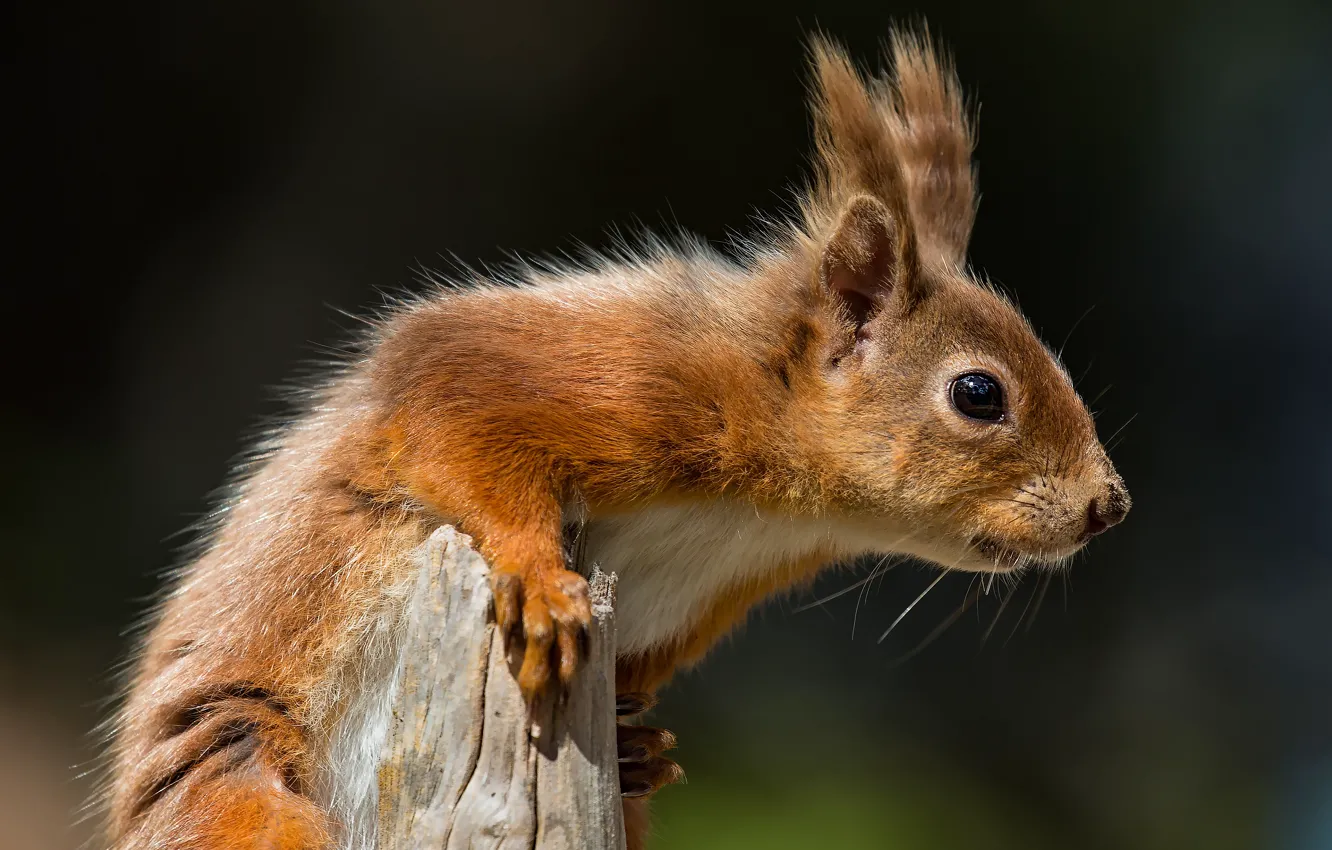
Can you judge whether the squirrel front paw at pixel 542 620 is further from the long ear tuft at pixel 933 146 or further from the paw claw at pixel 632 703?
the long ear tuft at pixel 933 146

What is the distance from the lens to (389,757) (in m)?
1.56

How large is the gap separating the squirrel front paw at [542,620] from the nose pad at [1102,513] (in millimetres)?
923

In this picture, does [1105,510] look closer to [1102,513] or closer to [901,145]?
[1102,513]

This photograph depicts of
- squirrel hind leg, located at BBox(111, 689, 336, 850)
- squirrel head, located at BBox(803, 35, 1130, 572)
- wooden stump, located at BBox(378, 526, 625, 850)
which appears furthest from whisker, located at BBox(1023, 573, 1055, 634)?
squirrel hind leg, located at BBox(111, 689, 336, 850)

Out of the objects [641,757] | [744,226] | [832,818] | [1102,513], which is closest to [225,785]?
[641,757]

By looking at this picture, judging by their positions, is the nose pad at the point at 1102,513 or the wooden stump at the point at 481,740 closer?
the wooden stump at the point at 481,740

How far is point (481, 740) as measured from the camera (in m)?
1.49

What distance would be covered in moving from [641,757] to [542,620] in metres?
0.58

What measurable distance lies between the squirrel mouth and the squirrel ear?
422 mm

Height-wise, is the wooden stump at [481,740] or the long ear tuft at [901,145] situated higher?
the long ear tuft at [901,145]

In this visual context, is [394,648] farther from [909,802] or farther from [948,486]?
[909,802]

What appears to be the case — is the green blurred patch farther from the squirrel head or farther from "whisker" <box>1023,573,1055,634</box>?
the squirrel head

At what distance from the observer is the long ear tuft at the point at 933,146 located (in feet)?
7.67

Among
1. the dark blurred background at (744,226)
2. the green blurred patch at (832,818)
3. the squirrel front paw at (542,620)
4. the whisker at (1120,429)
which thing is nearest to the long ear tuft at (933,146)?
the whisker at (1120,429)
